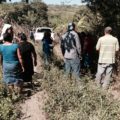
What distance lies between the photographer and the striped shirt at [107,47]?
36.1ft

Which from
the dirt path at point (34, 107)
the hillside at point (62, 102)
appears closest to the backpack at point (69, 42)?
the hillside at point (62, 102)

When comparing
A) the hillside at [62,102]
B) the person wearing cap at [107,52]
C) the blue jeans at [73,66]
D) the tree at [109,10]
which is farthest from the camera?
the tree at [109,10]

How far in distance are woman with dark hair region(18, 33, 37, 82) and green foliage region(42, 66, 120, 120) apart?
3.63 ft

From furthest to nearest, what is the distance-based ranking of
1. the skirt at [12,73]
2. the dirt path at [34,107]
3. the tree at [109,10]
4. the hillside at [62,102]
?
the tree at [109,10] < the skirt at [12,73] < the dirt path at [34,107] < the hillside at [62,102]

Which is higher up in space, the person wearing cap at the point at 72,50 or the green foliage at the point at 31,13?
the person wearing cap at the point at 72,50

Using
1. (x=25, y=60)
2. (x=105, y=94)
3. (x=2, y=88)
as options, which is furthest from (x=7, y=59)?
(x=105, y=94)

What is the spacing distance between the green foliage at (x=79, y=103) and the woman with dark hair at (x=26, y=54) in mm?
1107

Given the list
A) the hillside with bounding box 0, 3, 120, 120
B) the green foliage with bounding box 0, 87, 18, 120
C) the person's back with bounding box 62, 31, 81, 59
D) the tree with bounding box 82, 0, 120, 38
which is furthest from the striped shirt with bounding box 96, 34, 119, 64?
the tree with bounding box 82, 0, 120, 38

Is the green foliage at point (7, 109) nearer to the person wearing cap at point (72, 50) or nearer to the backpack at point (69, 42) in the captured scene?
the person wearing cap at point (72, 50)

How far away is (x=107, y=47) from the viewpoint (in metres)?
11.1

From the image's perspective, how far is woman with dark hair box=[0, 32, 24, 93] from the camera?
989 centimetres

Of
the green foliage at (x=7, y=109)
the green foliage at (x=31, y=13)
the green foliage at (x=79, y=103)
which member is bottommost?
the green foliage at (x=31, y=13)

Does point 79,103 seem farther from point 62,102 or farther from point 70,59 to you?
point 70,59

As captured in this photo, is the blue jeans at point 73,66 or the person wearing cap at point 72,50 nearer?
the person wearing cap at point 72,50
